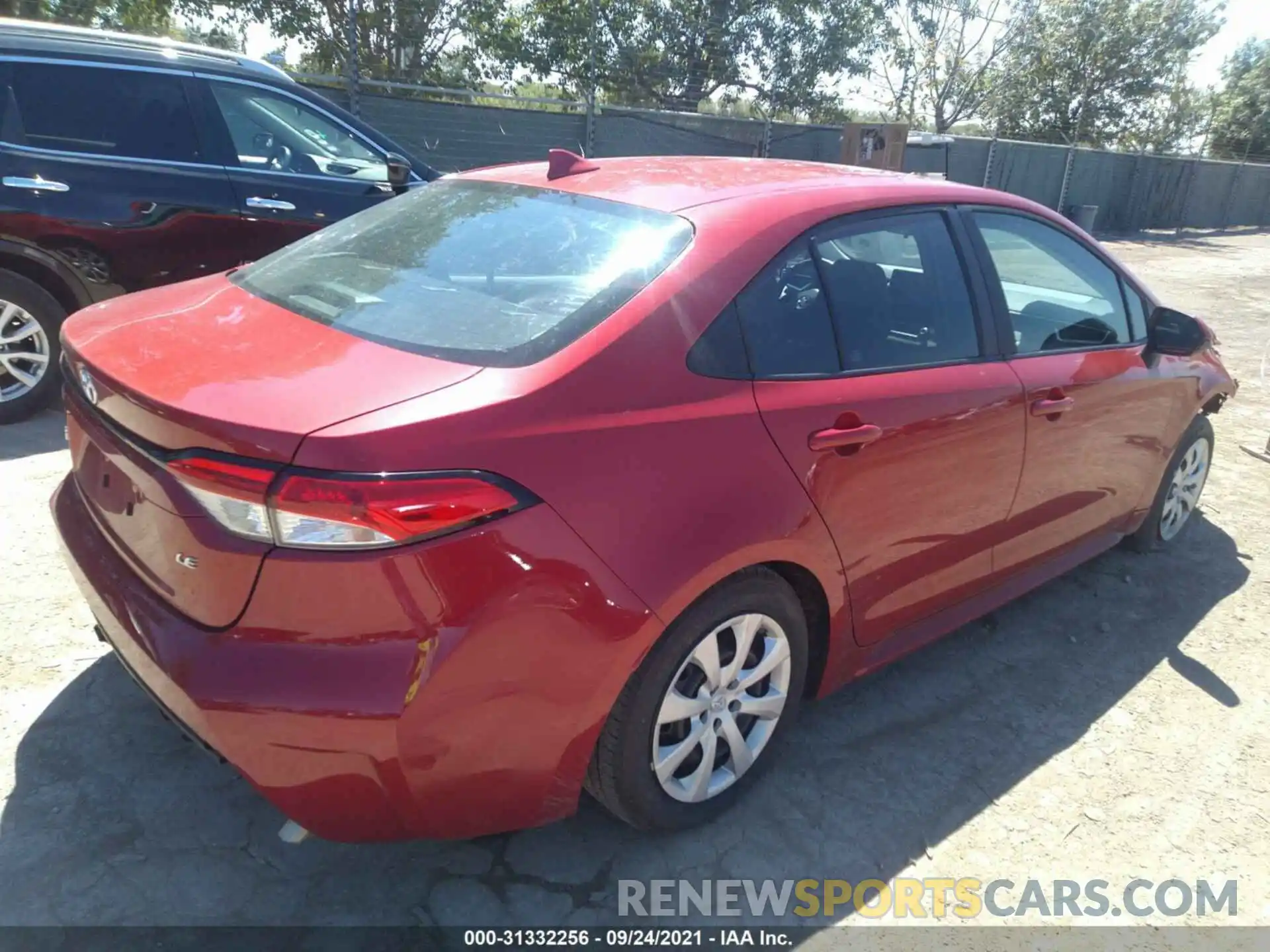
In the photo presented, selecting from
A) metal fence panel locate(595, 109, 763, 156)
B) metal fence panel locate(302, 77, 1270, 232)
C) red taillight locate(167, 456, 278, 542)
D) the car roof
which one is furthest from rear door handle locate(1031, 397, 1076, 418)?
metal fence panel locate(595, 109, 763, 156)

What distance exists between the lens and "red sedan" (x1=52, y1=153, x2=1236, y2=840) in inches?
72.1

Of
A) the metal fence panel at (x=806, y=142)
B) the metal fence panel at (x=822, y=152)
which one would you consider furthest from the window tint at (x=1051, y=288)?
the metal fence panel at (x=806, y=142)

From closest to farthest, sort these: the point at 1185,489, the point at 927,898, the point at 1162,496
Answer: the point at 927,898 → the point at 1162,496 → the point at 1185,489

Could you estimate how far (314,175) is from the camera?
5680mm

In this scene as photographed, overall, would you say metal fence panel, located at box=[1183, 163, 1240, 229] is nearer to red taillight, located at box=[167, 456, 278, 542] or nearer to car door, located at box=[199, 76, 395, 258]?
car door, located at box=[199, 76, 395, 258]

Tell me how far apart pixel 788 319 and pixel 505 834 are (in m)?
1.56

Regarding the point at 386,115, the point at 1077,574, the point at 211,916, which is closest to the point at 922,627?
the point at 1077,574

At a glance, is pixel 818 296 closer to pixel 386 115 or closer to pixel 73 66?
pixel 73 66

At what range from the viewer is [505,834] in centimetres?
250

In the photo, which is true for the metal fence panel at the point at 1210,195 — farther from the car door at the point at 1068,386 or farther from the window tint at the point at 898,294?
the window tint at the point at 898,294

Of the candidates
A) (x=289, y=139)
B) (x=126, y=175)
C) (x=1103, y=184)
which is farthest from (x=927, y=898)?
(x=1103, y=184)

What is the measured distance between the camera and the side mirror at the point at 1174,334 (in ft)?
12.3

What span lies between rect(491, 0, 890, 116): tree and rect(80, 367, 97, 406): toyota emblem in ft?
47.2

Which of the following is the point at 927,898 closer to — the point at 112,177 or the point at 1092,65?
the point at 112,177
